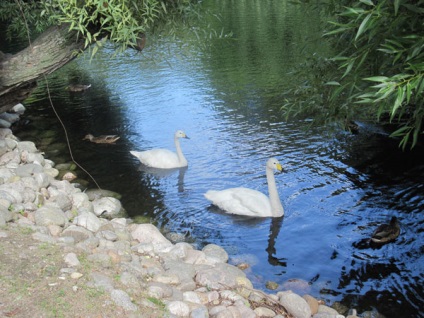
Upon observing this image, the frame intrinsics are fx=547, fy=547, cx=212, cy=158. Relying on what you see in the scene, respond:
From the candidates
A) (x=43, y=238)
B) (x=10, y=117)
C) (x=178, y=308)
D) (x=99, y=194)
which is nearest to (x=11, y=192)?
(x=43, y=238)

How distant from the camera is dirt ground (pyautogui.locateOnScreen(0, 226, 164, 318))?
4.66m

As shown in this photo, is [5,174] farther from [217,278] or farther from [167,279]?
[217,278]

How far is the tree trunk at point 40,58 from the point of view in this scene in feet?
28.9

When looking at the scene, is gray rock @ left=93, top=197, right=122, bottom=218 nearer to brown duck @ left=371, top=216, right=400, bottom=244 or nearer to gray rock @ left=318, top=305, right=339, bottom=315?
gray rock @ left=318, top=305, right=339, bottom=315

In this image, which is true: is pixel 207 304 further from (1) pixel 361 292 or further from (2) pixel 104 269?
(1) pixel 361 292

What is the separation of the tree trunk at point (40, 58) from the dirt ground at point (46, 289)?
13.2 ft

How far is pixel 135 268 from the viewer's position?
587 centimetres

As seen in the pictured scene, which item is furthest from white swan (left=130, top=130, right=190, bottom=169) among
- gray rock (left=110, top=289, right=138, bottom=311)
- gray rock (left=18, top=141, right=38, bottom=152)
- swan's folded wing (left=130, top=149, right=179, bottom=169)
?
gray rock (left=110, top=289, right=138, bottom=311)

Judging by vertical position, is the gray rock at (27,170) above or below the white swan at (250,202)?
above

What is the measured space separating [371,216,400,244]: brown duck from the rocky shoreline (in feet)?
5.52

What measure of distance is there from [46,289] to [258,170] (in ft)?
20.5

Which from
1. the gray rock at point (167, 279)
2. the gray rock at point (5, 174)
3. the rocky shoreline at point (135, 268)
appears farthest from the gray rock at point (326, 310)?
the gray rock at point (5, 174)

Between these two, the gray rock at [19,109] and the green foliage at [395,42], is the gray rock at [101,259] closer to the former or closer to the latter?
the green foliage at [395,42]

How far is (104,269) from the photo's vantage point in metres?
5.54
